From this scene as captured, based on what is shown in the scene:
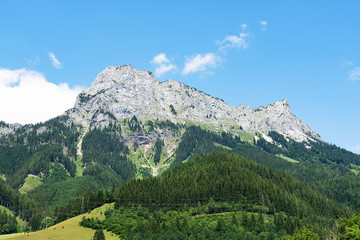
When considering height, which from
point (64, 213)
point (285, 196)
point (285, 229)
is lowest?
point (64, 213)

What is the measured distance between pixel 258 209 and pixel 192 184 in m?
44.4

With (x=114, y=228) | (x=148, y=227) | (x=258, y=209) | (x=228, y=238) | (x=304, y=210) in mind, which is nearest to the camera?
(x=228, y=238)

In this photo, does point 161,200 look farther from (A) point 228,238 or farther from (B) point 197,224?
(A) point 228,238

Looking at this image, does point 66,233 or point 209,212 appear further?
point 209,212

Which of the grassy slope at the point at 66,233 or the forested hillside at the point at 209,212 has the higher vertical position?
the forested hillside at the point at 209,212

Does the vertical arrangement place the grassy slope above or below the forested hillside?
below

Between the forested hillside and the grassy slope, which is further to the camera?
the forested hillside

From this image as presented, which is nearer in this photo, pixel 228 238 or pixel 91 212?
pixel 228 238

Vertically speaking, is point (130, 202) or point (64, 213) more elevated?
point (130, 202)

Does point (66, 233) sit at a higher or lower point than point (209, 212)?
lower

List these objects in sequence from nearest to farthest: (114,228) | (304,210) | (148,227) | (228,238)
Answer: (228,238) < (148,227) < (114,228) < (304,210)

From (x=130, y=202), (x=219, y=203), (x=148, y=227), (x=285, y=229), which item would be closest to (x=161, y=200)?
(x=130, y=202)

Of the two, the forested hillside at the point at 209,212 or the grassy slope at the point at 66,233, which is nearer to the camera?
the grassy slope at the point at 66,233

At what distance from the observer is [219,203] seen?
180m
